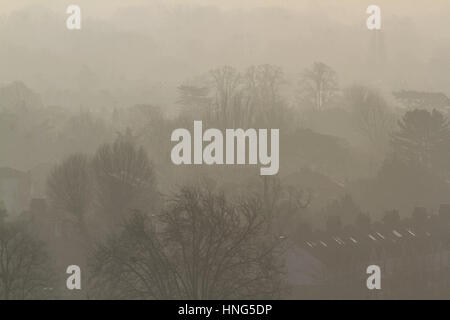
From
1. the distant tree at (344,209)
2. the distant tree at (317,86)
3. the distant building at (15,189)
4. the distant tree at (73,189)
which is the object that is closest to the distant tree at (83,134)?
the distant building at (15,189)

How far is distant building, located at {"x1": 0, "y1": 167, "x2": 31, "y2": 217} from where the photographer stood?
110ft

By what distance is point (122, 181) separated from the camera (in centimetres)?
3297

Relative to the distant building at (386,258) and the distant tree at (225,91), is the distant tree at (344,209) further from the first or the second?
the distant tree at (225,91)

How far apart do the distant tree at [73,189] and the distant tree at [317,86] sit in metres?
15.4

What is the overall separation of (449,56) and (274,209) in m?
22.3

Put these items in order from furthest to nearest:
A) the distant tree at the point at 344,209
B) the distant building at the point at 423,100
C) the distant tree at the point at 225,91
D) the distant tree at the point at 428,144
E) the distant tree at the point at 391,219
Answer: the distant tree at the point at 225,91, the distant building at the point at 423,100, the distant tree at the point at 428,144, the distant tree at the point at 344,209, the distant tree at the point at 391,219

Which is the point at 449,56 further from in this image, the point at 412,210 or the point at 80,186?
the point at 80,186

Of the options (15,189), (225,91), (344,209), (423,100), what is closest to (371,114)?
(423,100)

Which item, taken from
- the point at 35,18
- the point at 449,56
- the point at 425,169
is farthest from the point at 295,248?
the point at 35,18

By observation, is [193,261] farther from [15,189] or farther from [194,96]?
[194,96]

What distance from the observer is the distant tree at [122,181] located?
→ 30672mm

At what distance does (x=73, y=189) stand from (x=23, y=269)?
10.1m

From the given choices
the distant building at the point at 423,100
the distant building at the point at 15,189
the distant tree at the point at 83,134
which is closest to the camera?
the distant building at the point at 15,189

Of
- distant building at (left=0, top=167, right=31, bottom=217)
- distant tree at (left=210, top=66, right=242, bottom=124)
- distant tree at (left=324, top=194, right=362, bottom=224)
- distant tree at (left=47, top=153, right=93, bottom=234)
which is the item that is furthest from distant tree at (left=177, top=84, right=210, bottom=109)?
distant tree at (left=324, top=194, right=362, bottom=224)
